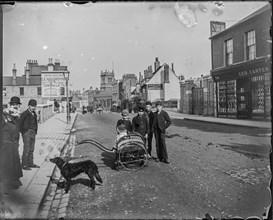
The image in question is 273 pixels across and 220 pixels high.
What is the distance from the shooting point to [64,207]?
182 centimetres

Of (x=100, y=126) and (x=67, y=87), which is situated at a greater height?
(x=67, y=87)

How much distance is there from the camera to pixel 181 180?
2.06 meters

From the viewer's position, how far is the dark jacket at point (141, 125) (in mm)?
2047

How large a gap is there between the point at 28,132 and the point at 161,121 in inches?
46.1

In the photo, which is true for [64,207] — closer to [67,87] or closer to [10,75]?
[67,87]

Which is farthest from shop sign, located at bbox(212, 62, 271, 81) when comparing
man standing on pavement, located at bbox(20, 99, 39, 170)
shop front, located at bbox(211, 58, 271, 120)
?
man standing on pavement, located at bbox(20, 99, 39, 170)

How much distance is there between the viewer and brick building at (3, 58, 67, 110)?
6.36 ft

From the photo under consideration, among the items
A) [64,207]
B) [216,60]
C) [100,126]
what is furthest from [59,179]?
[216,60]

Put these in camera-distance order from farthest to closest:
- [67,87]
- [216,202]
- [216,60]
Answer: [216,60]
[67,87]
[216,202]

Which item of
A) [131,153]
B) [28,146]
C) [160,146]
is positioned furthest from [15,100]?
[160,146]

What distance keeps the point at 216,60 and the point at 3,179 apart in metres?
2.15

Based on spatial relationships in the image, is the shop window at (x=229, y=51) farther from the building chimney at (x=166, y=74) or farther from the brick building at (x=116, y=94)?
the brick building at (x=116, y=94)

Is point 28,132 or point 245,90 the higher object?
point 245,90

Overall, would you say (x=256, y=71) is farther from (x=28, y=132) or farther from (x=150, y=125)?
(x=28, y=132)
